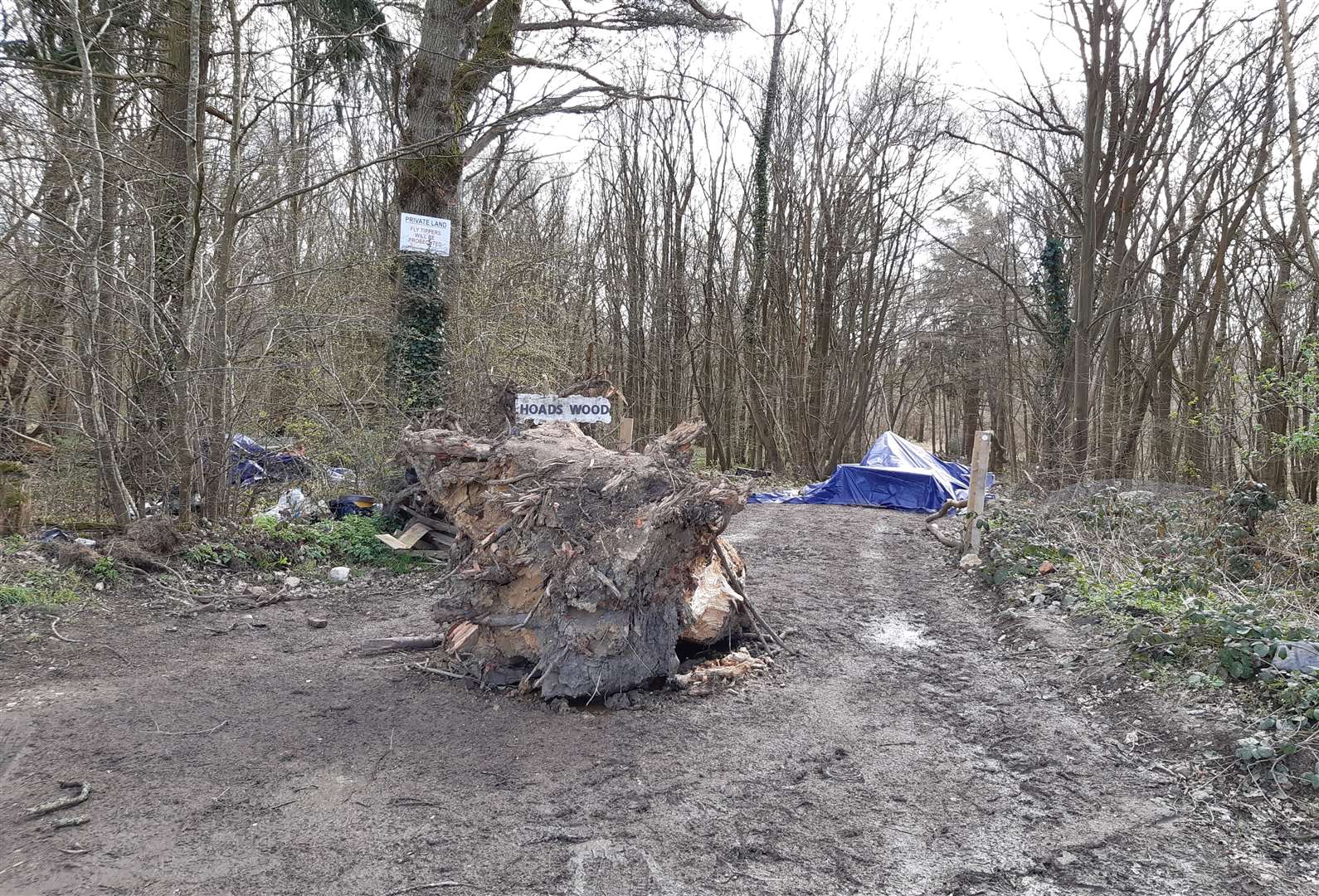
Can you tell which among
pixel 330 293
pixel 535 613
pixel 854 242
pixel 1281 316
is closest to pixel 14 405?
pixel 330 293

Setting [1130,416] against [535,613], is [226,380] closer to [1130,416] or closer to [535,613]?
[535,613]

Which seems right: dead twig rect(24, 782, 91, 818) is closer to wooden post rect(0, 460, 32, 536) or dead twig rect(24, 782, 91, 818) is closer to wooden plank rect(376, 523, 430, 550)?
wooden plank rect(376, 523, 430, 550)

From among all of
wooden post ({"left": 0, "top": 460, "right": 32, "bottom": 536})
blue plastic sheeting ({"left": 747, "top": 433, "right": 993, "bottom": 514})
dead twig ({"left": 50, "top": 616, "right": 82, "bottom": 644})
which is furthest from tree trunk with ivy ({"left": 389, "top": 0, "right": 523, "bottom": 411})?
blue plastic sheeting ({"left": 747, "top": 433, "right": 993, "bottom": 514})

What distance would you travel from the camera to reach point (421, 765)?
3725mm

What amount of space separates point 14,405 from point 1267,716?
9.50m

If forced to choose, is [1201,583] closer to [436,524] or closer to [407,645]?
[407,645]

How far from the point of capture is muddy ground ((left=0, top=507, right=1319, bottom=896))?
2902 mm

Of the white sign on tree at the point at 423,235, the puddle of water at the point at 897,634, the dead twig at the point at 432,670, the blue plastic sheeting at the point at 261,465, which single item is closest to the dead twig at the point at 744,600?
the puddle of water at the point at 897,634

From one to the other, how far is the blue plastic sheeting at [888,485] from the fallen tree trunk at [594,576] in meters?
8.91

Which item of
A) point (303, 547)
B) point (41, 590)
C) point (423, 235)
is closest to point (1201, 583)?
point (303, 547)

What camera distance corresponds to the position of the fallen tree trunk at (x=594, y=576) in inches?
173

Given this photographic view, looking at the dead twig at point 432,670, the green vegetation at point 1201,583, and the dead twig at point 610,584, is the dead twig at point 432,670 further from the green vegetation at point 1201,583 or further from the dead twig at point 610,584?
the green vegetation at point 1201,583

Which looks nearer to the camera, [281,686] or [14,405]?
[281,686]

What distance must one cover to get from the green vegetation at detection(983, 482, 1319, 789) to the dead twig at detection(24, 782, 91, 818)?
4.94 metres
